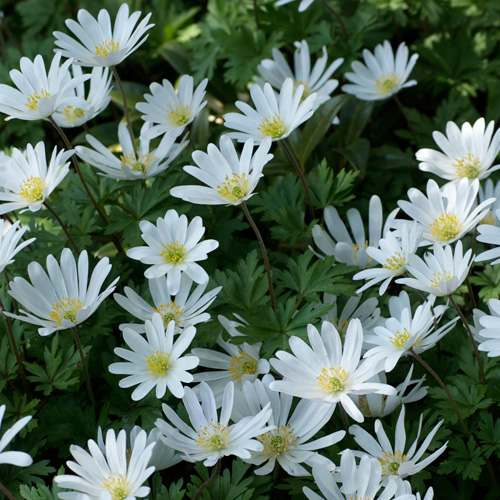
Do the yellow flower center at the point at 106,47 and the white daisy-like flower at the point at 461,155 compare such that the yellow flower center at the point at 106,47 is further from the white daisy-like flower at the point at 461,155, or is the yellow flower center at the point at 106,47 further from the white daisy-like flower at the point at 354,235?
the white daisy-like flower at the point at 461,155

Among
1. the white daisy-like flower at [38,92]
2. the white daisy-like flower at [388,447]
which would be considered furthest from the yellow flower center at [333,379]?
the white daisy-like flower at [38,92]

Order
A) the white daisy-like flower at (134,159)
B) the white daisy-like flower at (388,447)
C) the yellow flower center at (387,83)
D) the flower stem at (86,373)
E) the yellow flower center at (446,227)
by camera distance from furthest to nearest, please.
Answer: the yellow flower center at (387,83), the white daisy-like flower at (134,159), the yellow flower center at (446,227), the flower stem at (86,373), the white daisy-like flower at (388,447)

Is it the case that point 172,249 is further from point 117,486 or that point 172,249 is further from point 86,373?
point 117,486

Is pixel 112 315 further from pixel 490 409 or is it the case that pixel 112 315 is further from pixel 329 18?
pixel 329 18

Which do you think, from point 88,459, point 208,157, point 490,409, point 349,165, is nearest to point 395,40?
point 349,165

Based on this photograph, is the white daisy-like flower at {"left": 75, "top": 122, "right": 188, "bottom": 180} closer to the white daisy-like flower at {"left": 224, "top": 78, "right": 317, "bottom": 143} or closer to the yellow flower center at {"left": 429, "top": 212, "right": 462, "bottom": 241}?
the white daisy-like flower at {"left": 224, "top": 78, "right": 317, "bottom": 143}
